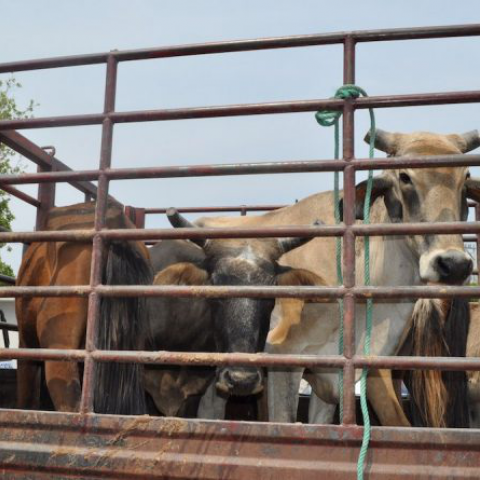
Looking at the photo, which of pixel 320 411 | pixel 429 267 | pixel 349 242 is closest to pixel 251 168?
pixel 349 242

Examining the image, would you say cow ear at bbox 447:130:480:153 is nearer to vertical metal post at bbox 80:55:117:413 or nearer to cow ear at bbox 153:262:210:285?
cow ear at bbox 153:262:210:285

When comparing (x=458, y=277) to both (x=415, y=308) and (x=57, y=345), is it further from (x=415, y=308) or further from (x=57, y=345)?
(x=57, y=345)

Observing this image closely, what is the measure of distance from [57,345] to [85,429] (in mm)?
1344

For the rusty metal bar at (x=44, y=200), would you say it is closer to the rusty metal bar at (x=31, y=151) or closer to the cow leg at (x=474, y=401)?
the rusty metal bar at (x=31, y=151)

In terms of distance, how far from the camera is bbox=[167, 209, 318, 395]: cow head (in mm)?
4383

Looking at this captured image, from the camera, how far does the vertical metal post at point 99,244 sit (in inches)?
118

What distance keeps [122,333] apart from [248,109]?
5.39ft

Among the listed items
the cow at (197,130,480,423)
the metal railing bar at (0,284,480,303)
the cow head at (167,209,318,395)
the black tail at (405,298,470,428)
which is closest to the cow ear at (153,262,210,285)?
the cow head at (167,209,318,395)

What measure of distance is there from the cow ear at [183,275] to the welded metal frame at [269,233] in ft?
5.73

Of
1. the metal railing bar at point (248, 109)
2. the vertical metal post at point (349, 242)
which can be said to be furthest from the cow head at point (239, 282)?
the metal railing bar at point (248, 109)

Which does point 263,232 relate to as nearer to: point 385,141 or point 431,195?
point 431,195

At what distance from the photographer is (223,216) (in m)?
7.49

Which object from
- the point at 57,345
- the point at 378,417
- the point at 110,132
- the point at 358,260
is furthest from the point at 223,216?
the point at 110,132

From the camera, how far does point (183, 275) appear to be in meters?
5.16
